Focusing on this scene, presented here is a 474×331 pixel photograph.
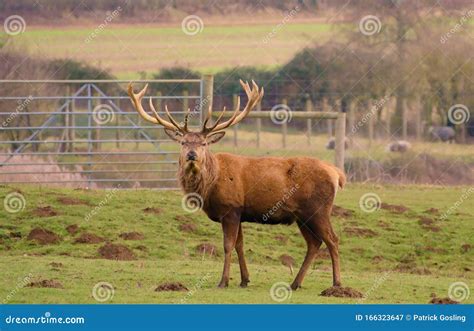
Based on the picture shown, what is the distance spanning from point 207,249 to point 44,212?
113 inches

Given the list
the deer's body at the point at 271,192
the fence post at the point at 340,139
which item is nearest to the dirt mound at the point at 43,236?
the deer's body at the point at 271,192

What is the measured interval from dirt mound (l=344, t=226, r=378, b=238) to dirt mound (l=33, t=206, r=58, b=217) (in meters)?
4.62

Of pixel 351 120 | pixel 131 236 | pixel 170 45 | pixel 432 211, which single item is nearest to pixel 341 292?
pixel 131 236

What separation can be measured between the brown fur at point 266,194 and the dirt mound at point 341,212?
187 inches

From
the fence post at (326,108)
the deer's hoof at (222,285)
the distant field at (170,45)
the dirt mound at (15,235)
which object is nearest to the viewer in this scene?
the deer's hoof at (222,285)

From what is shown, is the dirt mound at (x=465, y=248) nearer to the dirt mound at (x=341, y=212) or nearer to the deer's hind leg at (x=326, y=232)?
the dirt mound at (x=341, y=212)

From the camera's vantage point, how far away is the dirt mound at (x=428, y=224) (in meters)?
21.1

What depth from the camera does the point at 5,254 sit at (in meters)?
19.1

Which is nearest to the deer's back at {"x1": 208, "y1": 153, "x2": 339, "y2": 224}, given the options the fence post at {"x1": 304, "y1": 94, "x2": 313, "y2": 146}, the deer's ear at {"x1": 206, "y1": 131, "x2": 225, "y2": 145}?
the deer's ear at {"x1": 206, "y1": 131, "x2": 225, "y2": 145}

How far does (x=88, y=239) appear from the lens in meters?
19.7

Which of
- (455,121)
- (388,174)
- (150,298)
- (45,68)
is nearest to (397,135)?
(455,121)

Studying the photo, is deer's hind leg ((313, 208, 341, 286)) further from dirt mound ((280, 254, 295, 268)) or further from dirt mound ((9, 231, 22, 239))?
dirt mound ((9, 231, 22, 239))

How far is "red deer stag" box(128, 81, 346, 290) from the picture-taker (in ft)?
54.6

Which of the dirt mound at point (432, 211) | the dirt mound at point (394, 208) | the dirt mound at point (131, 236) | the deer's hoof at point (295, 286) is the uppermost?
the dirt mound at point (394, 208)
